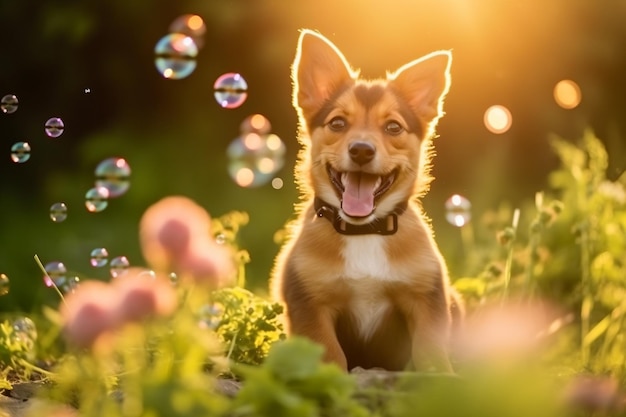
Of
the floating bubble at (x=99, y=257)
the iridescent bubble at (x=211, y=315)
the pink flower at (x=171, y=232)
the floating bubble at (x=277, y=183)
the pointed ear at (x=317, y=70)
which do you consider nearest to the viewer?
the pink flower at (x=171, y=232)

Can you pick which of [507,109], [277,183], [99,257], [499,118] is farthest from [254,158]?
[507,109]

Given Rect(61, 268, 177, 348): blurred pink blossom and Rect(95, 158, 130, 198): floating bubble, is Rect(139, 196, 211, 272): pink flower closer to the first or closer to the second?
Rect(61, 268, 177, 348): blurred pink blossom

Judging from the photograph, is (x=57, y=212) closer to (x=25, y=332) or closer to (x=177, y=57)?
(x=25, y=332)

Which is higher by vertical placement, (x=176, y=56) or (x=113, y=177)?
(x=176, y=56)

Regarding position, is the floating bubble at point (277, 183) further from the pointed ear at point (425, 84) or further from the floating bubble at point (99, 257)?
the pointed ear at point (425, 84)

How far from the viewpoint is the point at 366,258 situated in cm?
427

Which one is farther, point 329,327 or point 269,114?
point 269,114

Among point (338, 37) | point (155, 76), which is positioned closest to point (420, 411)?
point (338, 37)

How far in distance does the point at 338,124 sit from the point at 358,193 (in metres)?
0.27

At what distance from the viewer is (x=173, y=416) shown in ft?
8.63

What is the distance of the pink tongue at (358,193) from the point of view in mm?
4270

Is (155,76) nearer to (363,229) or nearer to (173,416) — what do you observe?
(363,229)

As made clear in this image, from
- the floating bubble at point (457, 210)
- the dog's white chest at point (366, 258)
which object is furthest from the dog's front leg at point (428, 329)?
the floating bubble at point (457, 210)

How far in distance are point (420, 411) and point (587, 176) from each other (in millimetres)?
4420
